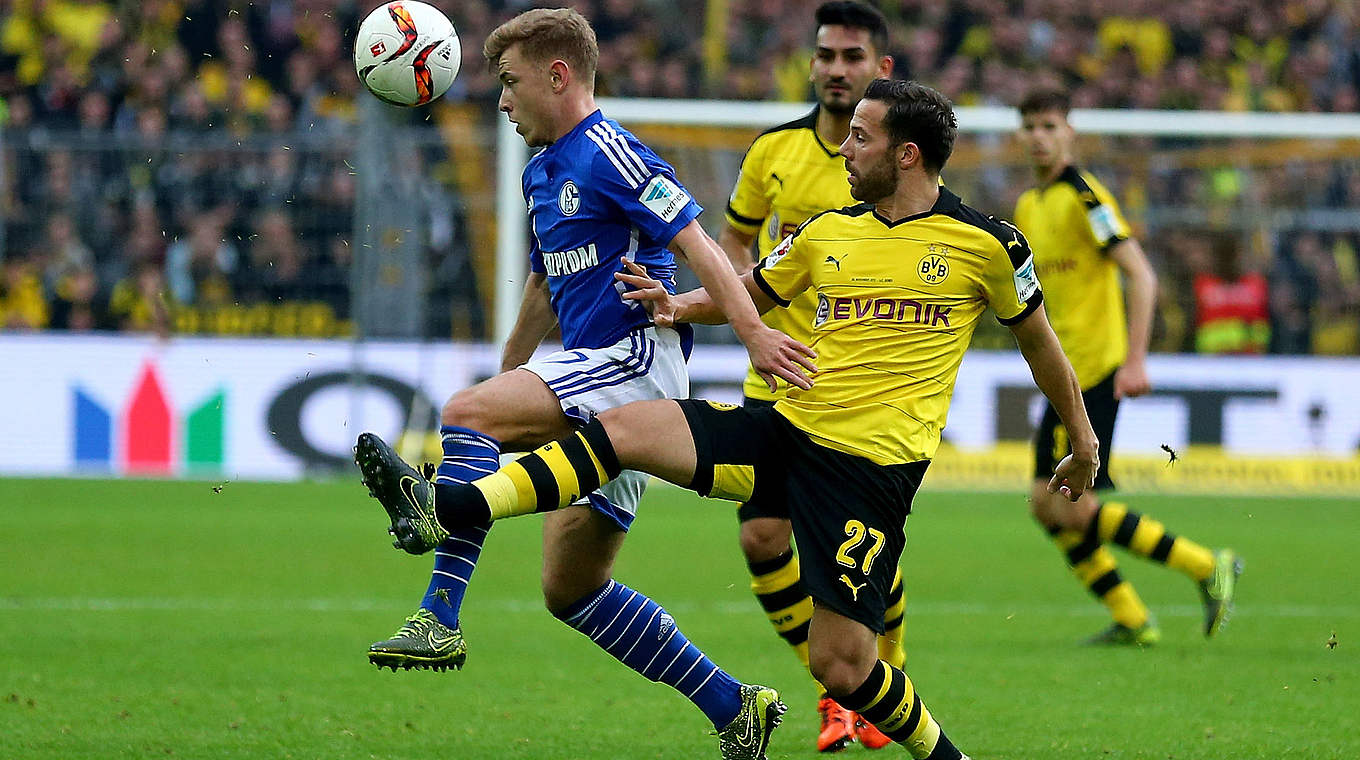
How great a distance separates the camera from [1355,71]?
20.2 m

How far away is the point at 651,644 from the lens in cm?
507

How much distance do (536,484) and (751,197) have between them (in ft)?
6.76

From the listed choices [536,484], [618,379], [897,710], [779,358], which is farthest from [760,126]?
[536,484]

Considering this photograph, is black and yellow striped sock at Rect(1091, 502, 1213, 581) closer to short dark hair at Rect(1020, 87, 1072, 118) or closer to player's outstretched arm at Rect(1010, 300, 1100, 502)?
short dark hair at Rect(1020, 87, 1072, 118)

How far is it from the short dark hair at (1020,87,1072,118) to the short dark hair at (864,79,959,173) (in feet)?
11.2

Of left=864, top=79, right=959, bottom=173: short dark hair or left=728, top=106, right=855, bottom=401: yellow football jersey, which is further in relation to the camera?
left=728, top=106, right=855, bottom=401: yellow football jersey

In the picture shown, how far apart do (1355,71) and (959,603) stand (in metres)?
13.8

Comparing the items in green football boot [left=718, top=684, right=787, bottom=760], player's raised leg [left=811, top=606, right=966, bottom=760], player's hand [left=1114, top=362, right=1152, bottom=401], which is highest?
player's hand [left=1114, top=362, right=1152, bottom=401]

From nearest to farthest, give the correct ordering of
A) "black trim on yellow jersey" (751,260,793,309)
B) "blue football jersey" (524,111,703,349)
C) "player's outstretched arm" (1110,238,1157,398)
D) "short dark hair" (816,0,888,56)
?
"blue football jersey" (524,111,703,349), "black trim on yellow jersey" (751,260,793,309), "short dark hair" (816,0,888,56), "player's outstretched arm" (1110,238,1157,398)

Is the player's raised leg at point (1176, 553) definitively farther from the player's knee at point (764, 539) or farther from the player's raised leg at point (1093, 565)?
the player's knee at point (764, 539)

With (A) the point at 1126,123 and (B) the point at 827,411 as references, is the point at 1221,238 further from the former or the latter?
(B) the point at 827,411

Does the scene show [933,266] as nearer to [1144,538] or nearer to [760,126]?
[1144,538]

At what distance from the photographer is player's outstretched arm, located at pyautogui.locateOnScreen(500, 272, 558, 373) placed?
17.2ft

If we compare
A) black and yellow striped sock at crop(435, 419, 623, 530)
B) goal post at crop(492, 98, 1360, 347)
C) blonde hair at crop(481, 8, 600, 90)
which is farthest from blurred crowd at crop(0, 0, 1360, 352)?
black and yellow striped sock at crop(435, 419, 623, 530)
